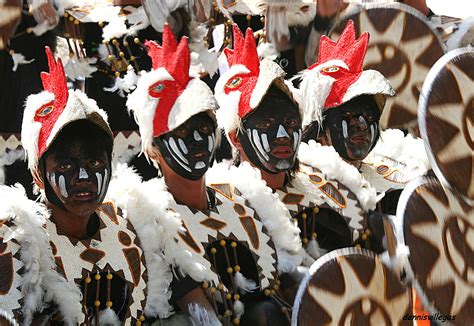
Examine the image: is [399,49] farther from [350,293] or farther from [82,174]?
[82,174]

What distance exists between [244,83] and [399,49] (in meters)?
1.22

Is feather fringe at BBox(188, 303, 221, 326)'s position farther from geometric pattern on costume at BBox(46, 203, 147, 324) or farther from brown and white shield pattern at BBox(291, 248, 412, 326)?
brown and white shield pattern at BBox(291, 248, 412, 326)

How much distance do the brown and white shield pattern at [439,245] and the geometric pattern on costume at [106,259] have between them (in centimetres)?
104

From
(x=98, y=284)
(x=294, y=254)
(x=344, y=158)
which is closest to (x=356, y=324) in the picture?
(x=294, y=254)

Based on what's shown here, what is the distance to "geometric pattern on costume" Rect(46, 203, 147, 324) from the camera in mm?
4508

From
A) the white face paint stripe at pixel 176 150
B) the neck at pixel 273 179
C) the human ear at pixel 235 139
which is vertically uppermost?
the white face paint stripe at pixel 176 150

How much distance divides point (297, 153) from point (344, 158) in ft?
1.61

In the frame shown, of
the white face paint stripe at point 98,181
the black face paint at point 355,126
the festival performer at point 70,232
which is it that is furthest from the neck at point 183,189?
the black face paint at point 355,126

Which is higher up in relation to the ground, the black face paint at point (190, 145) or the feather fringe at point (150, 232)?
the black face paint at point (190, 145)

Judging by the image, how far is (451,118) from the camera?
5.05 meters

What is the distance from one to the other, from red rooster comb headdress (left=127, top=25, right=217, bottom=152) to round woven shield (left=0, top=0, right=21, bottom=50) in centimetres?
116

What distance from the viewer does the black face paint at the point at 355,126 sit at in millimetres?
5965

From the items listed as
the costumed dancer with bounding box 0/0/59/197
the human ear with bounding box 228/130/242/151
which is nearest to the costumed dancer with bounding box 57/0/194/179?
the costumed dancer with bounding box 0/0/59/197

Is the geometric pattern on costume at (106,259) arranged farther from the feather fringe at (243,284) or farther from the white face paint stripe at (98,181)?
the feather fringe at (243,284)
